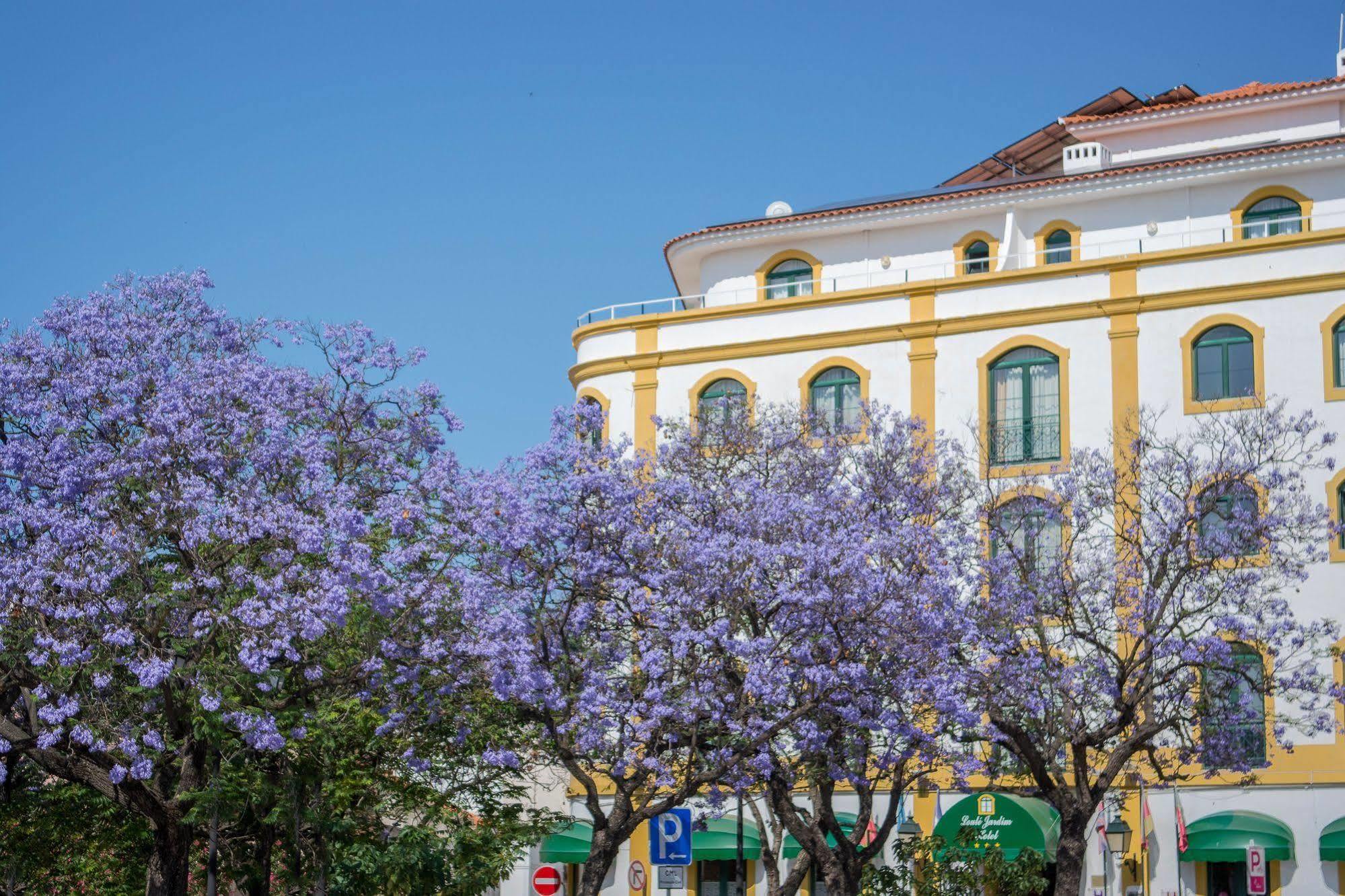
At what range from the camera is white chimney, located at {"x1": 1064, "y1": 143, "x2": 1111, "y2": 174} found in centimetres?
4219

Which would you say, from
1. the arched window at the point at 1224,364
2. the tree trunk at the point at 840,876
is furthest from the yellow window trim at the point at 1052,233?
the tree trunk at the point at 840,876

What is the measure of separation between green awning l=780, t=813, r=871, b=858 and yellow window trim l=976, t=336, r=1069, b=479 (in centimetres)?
795

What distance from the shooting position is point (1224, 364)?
3641cm

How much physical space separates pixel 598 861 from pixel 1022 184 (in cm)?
2358

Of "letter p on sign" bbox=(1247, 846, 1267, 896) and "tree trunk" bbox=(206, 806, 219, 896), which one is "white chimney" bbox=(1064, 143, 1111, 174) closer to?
"letter p on sign" bbox=(1247, 846, 1267, 896)

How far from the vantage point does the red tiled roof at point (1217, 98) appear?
A: 41.5 metres

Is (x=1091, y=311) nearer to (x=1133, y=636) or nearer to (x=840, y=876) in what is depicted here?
(x=1133, y=636)

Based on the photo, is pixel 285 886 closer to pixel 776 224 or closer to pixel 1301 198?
pixel 776 224

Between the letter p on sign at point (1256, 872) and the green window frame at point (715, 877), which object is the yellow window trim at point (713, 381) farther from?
the letter p on sign at point (1256, 872)

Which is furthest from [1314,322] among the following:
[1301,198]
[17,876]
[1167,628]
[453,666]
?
[17,876]

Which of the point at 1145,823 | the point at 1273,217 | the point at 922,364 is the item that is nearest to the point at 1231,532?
the point at 1145,823

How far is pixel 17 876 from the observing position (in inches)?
1235

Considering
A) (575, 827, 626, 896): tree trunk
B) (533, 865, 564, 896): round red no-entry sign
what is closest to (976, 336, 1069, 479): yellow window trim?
(575, 827, 626, 896): tree trunk

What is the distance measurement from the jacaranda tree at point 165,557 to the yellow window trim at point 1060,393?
595 inches
